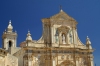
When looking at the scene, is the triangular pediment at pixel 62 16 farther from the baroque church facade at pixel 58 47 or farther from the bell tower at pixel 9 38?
the bell tower at pixel 9 38

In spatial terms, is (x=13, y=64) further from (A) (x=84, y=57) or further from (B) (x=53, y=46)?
Answer: (A) (x=84, y=57)

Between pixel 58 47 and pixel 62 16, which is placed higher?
pixel 62 16

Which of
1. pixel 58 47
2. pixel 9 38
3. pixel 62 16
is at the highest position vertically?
pixel 62 16

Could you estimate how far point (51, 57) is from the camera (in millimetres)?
26594

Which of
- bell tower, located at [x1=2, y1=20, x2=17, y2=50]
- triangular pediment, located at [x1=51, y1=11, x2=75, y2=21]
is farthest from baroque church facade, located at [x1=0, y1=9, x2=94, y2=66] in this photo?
bell tower, located at [x1=2, y1=20, x2=17, y2=50]

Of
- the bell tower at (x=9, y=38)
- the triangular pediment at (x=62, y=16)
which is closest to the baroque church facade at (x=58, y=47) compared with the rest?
the triangular pediment at (x=62, y=16)

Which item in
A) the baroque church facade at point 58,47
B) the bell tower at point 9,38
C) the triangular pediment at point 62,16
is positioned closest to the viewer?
the baroque church facade at point 58,47

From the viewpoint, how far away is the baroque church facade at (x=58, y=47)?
26.3 metres

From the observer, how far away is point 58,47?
2706cm

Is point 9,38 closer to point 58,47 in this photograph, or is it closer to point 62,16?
point 62,16

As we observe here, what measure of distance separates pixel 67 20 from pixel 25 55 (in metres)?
7.73

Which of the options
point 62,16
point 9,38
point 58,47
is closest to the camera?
point 58,47

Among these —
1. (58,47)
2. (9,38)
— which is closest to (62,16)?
(58,47)

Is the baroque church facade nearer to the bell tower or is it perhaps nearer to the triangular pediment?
the triangular pediment
